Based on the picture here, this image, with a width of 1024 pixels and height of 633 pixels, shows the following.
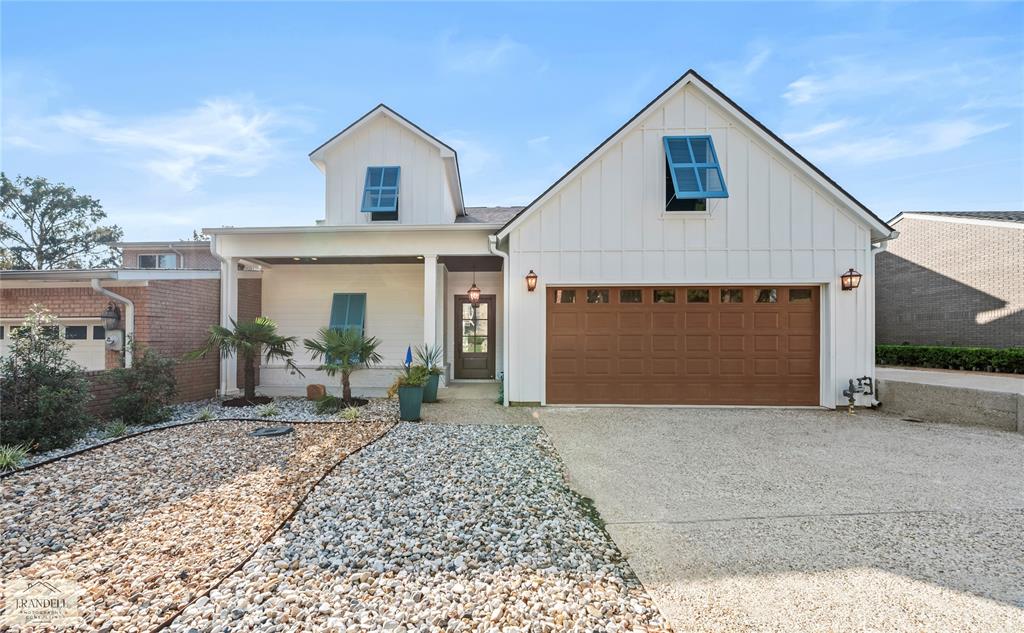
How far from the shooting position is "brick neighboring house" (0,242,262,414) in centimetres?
757

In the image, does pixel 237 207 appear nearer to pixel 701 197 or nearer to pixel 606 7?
pixel 606 7

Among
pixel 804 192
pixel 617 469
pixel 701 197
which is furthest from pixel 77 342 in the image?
pixel 804 192

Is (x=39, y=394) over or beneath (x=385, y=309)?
beneath

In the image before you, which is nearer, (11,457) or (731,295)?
(11,457)

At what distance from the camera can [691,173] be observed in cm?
805

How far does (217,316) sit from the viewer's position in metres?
9.23

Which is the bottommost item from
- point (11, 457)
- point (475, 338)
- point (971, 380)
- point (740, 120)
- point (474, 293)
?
point (11, 457)

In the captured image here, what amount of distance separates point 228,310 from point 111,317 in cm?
196

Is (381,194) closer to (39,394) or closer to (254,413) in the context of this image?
(254,413)

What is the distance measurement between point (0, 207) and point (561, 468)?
3878 centimetres

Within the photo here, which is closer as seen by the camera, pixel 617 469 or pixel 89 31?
pixel 617 469

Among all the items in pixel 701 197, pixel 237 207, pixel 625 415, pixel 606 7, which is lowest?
pixel 625 415

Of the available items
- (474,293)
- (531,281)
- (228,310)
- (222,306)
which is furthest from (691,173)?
(222,306)

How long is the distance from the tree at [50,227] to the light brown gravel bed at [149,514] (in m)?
29.3
